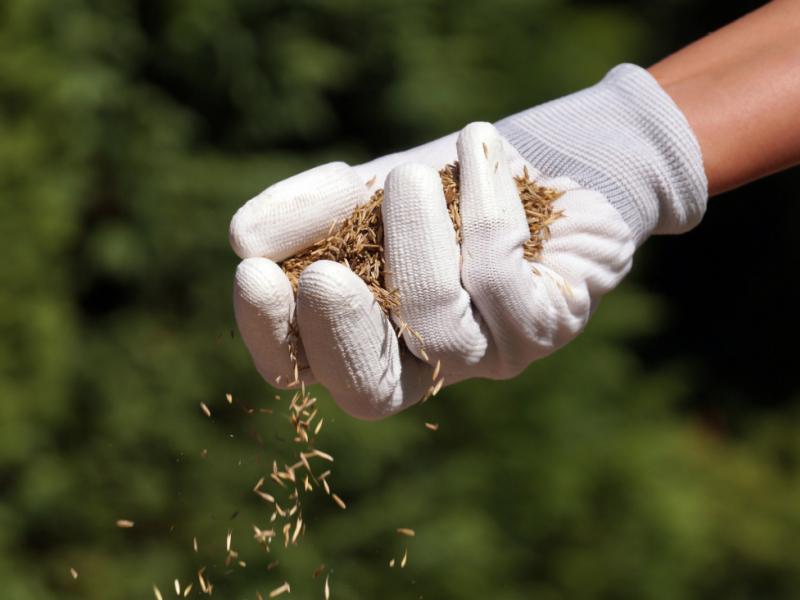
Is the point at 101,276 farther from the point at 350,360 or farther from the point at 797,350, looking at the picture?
the point at 797,350

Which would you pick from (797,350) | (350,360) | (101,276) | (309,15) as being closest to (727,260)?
(797,350)

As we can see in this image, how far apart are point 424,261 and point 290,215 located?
195 mm

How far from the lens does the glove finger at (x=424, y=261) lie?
5.21ft

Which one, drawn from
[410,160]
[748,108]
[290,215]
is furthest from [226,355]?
[748,108]

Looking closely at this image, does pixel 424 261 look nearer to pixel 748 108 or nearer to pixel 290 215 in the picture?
pixel 290 215

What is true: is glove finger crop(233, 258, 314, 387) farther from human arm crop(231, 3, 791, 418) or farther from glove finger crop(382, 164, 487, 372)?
glove finger crop(382, 164, 487, 372)

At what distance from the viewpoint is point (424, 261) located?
5.25 feet

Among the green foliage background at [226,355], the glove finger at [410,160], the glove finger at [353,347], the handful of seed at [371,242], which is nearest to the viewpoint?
the glove finger at [353,347]

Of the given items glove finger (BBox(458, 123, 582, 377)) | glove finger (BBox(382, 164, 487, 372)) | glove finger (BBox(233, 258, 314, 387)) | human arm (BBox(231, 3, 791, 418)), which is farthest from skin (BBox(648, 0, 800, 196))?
glove finger (BBox(233, 258, 314, 387))

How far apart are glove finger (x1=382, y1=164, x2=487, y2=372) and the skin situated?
478 mm

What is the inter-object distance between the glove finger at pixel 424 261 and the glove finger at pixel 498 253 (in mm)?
29

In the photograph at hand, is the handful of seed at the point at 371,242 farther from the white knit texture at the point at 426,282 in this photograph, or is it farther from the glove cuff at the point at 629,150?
the glove cuff at the point at 629,150

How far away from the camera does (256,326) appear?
63.4 inches

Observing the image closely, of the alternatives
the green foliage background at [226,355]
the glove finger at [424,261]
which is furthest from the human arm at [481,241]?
the green foliage background at [226,355]
